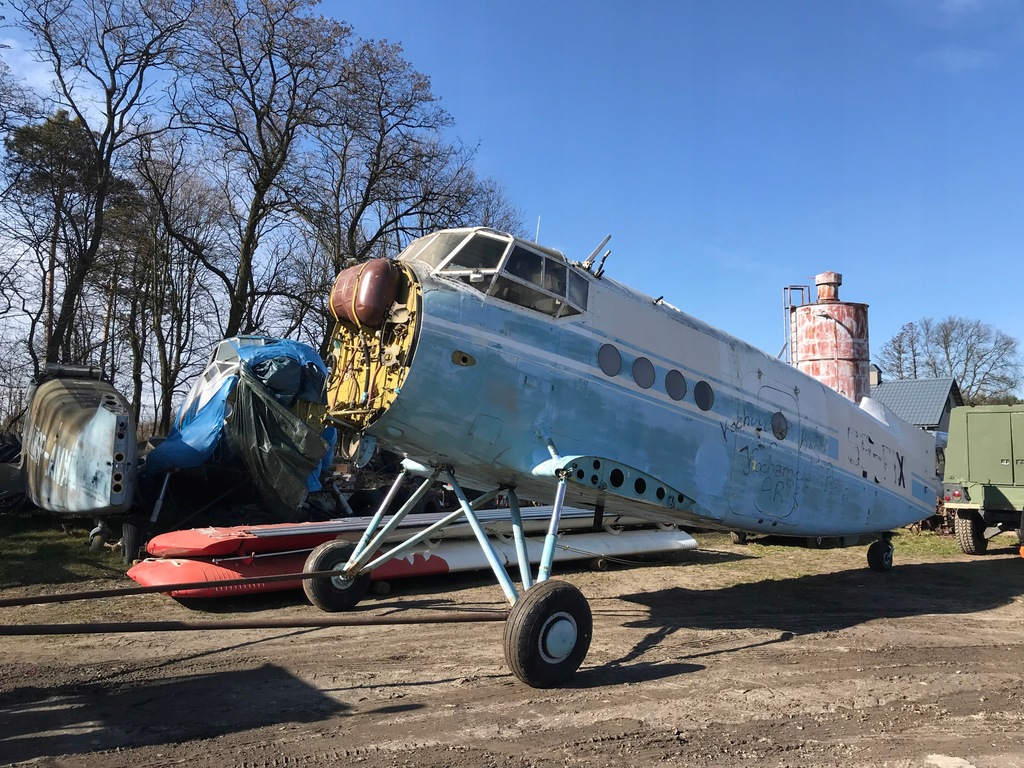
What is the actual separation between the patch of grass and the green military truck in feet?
49.5

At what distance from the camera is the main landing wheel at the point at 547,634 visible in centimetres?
536

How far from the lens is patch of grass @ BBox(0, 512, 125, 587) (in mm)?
9841

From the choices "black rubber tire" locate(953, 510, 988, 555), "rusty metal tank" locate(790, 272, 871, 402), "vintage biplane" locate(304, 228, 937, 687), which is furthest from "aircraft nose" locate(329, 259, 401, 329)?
"rusty metal tank" locate(790, 272, 871, 402)

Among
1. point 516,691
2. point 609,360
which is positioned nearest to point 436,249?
point 609,360

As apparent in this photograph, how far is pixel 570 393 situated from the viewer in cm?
672

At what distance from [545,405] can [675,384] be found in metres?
1.75

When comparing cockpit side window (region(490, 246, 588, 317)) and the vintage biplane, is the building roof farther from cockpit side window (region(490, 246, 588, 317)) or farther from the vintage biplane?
cockpit side window (region(490, 246, 588, 317))

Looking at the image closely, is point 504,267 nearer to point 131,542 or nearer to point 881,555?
point 131,542

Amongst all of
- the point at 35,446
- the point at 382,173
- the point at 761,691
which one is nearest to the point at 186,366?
the point at 382,173

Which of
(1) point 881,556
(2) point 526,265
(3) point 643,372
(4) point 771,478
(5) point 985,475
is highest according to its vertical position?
(2) point 526,265

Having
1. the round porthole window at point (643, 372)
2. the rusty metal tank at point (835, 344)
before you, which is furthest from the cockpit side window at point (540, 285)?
the rusty metal tank at point (835, 344)

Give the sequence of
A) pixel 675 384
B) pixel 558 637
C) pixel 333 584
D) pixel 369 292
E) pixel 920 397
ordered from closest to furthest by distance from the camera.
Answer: pixel 558 637
pixel 369 292
pixel 675 384
pixel 333 584
pixel 920 397

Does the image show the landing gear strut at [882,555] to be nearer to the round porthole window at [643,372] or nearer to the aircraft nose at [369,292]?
the round porthole window at [643,372]

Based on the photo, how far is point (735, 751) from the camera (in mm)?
4387
